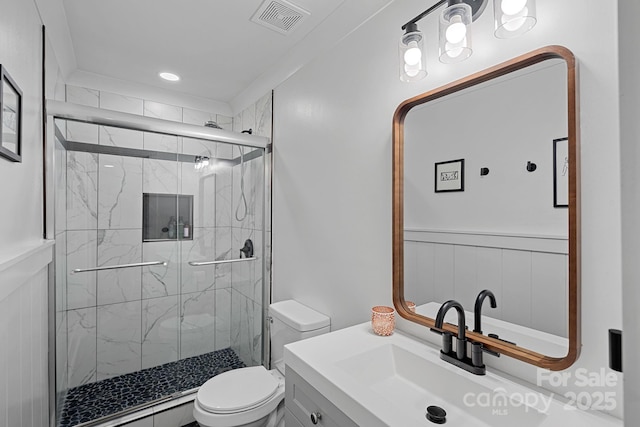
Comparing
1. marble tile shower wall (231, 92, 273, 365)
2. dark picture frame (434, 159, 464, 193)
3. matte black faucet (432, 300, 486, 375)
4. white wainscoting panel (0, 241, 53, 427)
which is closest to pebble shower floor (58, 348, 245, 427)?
marble tile shower wall (231, 92, 273, 365)

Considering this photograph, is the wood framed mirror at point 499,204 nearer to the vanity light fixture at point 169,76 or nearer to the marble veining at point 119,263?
the marble veining at point 119,263

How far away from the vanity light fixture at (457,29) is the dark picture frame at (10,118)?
1.36 meters

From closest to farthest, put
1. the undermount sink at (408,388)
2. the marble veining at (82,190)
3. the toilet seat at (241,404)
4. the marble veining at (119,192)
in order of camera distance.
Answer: the undermount sink at (408,388), the toilet seat at (241,404), the marble veining at (82,190), the marble veining at (119,192)

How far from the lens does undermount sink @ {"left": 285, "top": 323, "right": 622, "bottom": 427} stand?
88cm

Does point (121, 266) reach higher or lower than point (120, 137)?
lower

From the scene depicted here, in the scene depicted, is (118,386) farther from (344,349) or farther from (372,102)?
(372,102)

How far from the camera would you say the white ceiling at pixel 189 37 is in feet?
5.70

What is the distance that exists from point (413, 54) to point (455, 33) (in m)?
0.19

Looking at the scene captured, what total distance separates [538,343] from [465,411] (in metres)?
0.31

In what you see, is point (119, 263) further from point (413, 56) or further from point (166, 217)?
point (413, 56)

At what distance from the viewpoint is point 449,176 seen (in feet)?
4.15

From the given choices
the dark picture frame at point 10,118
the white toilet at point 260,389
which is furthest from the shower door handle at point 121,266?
the dark picture frame at point 10,118

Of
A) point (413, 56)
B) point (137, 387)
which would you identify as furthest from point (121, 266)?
point (413, 56)

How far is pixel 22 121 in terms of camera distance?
126 centimetres
